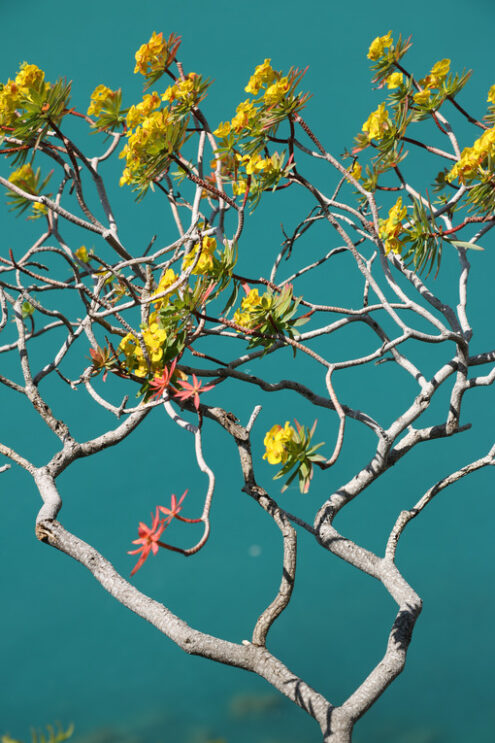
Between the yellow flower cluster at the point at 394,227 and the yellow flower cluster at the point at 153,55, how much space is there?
87 centimetres

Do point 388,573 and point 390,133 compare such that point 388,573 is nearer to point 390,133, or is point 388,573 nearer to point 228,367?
point 228,367

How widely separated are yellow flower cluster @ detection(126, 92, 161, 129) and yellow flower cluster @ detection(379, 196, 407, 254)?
0.78m

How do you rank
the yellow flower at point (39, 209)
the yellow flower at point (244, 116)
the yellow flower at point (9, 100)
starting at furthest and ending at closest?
the yellow flower at point (39, 209) → the yellow flower at point (244, 116) → the yellow flower at point (9, 100)

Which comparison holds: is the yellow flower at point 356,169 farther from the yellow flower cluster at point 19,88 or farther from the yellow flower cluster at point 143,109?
the yellow flower cluster at point 19,88

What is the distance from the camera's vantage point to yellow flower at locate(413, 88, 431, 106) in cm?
256

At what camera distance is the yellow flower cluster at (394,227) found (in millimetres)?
2158

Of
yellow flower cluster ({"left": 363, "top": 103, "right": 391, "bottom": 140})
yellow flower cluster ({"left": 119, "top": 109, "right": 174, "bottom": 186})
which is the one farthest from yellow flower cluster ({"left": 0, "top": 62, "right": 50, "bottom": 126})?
yellow flower cluster ({"left": 363, "top": 103, "right": 391, "bottom": 140})

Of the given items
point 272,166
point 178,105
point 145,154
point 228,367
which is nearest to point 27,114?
point 145,154

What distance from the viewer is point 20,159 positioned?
7.39ft

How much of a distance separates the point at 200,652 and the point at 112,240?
112 cm

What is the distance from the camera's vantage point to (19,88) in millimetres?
2111

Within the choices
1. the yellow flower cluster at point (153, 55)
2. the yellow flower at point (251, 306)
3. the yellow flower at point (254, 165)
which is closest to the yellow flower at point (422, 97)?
the yellow flower at point (254, 165)

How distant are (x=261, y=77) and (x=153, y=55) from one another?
0.35m

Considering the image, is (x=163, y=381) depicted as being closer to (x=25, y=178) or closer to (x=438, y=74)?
(x=25, y=178)
